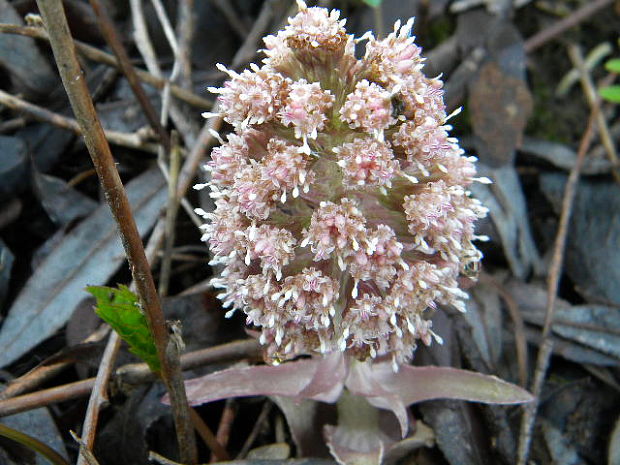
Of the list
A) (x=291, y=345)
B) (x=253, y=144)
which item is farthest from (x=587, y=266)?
(x=253, y=144)

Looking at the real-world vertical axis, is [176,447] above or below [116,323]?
below

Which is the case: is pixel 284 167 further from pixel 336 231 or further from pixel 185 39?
pixel 185 39

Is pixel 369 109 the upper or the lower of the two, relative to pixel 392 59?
lower

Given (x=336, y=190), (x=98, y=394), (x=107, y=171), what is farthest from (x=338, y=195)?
(x=98, y=394)

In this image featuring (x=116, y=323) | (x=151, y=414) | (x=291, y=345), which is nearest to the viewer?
(x=116, y=323)

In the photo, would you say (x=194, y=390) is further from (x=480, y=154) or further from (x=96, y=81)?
(x=480, y=154)

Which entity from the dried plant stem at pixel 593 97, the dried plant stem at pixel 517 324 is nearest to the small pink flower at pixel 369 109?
the dried plant stem at pixel 517 324

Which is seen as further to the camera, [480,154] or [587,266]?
[480,154]
